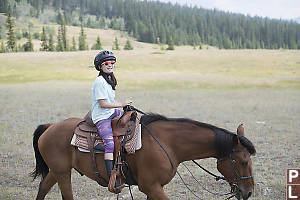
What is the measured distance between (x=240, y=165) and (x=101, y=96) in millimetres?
1742

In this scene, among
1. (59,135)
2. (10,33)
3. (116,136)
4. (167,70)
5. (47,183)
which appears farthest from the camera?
(167,70)

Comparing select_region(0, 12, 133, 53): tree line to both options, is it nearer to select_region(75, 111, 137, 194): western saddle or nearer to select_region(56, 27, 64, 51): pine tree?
select_region(56, 27, 64, 51): pine tree

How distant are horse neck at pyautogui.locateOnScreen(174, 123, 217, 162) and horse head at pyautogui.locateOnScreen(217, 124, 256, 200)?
248mm

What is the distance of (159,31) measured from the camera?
99125 millimetres

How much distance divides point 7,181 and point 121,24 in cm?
10173

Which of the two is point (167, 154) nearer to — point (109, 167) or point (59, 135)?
point (109, 167)

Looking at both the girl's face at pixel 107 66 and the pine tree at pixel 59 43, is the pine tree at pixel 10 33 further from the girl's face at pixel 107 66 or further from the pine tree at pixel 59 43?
the girl's face at pixel 107 66

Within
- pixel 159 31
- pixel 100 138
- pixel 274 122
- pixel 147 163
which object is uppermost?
pixel 159 31

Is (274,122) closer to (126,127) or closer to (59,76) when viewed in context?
(126,127)

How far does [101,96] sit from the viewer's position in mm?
3738

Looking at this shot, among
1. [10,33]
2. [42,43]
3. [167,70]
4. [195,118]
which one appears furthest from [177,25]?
[195,118]

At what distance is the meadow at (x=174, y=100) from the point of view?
244 inches

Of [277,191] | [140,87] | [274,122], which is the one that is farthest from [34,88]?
[277,191]

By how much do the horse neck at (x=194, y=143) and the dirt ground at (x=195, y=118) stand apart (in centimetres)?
200
